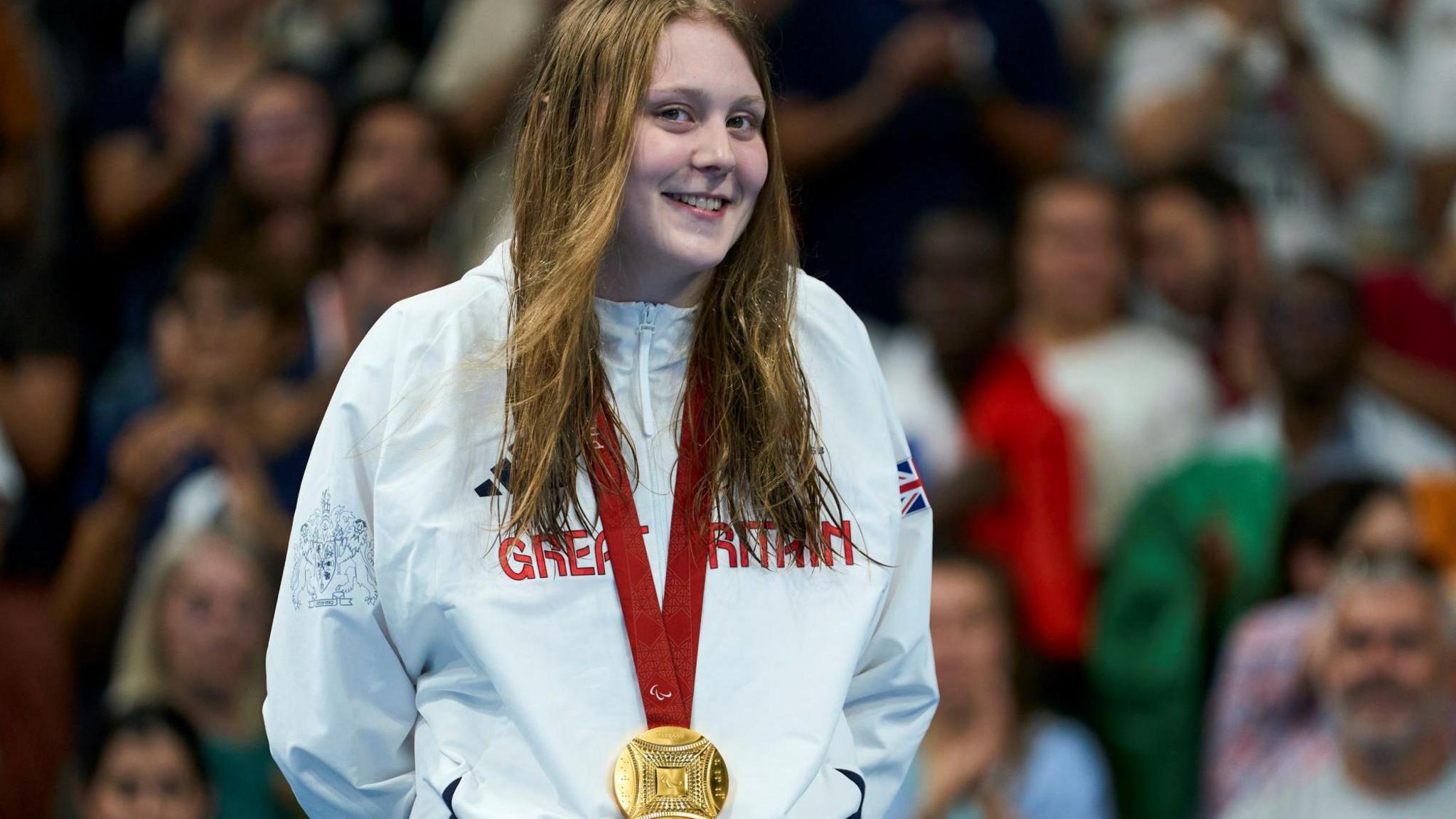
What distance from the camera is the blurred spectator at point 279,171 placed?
6.42 metres

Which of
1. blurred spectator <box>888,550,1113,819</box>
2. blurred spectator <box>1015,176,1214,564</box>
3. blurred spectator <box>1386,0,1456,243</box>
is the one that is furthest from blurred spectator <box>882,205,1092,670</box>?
blurred spectator <box>1386,0,1456,243</box>

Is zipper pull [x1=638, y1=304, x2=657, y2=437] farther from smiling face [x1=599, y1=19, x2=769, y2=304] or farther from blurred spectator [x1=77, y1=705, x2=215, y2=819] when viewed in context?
blurred spectator [x1=77, y1=705, x2=215, y2=819]

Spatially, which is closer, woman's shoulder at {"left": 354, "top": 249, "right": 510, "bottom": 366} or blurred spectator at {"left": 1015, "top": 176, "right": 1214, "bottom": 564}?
woman's shoulder at {"left": 354, "top": 249, "right": 510, "bottom": 366}

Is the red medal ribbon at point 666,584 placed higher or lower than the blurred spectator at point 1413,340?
higher

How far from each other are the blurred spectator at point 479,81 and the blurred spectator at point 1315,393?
2461 millimetres

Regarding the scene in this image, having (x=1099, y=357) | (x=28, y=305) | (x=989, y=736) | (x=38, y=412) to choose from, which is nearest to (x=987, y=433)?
(x=1099, y=357)

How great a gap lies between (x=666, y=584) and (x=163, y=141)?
4694mm

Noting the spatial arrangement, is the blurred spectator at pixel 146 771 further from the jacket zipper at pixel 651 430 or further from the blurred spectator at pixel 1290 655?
the jacket zipper at pixel 651 430

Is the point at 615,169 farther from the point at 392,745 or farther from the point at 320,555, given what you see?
the point at 392,745

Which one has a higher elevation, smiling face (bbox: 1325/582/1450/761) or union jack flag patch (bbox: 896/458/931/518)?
union jack flag patch (bbox: 896/458/931/518)

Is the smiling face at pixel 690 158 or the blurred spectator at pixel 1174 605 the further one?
the blurred spectator at pixel 1174 605

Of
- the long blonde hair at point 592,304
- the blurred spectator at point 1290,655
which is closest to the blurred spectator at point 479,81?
the blurred spectator at point 1290,655

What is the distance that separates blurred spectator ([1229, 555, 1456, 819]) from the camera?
204 inches

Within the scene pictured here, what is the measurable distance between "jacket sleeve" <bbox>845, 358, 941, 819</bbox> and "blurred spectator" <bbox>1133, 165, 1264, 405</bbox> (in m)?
3.61
